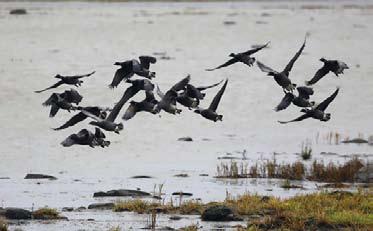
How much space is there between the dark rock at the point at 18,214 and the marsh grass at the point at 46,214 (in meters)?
0.13

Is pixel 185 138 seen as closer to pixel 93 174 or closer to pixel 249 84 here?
pixel 93 174

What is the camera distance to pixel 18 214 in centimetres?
1961

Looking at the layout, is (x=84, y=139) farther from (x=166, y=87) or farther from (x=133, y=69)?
(x=166, y=87)

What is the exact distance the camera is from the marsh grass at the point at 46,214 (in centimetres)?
1959

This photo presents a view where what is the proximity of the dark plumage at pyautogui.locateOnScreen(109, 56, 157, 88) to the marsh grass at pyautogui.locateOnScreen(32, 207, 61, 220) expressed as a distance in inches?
94.8

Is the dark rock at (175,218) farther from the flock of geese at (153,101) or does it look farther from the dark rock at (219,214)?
the flock of geese at (153,101)

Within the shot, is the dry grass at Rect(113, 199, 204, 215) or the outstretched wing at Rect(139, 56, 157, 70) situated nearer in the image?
the dry grass at Rect(113, 199, 204, 215)

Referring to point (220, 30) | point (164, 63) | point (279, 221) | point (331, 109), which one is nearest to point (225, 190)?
point (279, 221)

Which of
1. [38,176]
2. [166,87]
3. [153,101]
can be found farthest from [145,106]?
[166,87]

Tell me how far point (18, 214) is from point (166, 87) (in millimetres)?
17050

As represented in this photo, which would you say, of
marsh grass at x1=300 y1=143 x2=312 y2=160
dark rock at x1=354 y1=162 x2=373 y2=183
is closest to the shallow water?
marsh grass at x1=300 y1=143 x2=312 y2=160

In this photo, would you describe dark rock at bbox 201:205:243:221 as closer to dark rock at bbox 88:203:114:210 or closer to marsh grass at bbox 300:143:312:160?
dark rock at bbox 88:203:114:210

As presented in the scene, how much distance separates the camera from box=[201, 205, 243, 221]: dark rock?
766 inches

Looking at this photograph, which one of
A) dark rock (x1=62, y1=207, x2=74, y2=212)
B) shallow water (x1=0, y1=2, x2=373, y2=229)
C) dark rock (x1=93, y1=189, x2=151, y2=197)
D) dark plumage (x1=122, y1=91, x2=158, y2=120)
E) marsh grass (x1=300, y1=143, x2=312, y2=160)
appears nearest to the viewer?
dark plumage (x1=122, y1=91, x2=158, y2=120)
